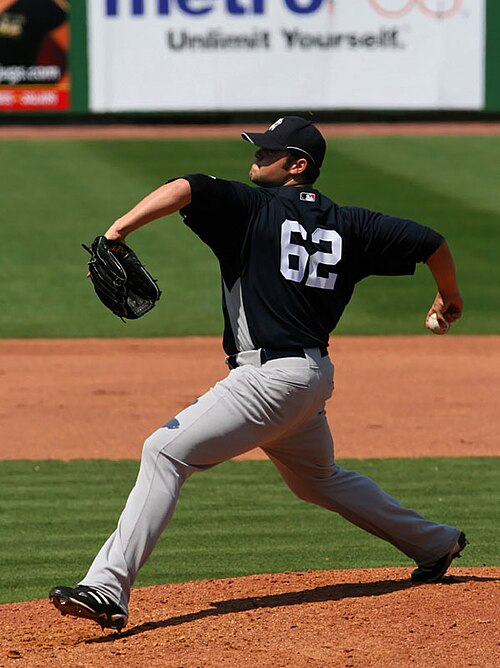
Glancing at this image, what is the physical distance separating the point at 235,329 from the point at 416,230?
30.9 inches

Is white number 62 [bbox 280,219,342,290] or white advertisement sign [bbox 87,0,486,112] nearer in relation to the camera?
white number 62 [bbox 280,219,342,290]

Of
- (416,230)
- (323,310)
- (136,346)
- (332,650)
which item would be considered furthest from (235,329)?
(136,346)

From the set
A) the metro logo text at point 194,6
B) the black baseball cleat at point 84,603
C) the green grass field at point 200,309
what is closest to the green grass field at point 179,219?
the green grass field at point 200,309

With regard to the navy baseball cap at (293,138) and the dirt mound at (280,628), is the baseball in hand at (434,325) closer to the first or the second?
the navy baseball cap at (293,138)

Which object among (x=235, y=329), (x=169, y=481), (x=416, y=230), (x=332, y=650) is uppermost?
(x=416, y=230)

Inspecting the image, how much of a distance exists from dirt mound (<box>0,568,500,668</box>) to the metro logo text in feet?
58.9

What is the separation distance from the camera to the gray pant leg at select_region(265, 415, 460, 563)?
5.15m

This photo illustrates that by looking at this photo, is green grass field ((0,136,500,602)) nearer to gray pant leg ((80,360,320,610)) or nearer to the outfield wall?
the outfield wall

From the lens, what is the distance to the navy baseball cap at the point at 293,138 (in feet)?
16.3

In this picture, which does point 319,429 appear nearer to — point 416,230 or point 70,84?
point 416,230

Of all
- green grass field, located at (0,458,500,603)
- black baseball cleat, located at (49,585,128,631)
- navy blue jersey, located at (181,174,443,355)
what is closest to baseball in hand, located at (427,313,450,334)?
navy blue jersey, located at (181,174,443,355)

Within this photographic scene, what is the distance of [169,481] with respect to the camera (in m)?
4.74

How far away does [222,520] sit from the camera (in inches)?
284

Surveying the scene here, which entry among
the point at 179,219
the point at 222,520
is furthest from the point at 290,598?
Answer: the point at 179,219
